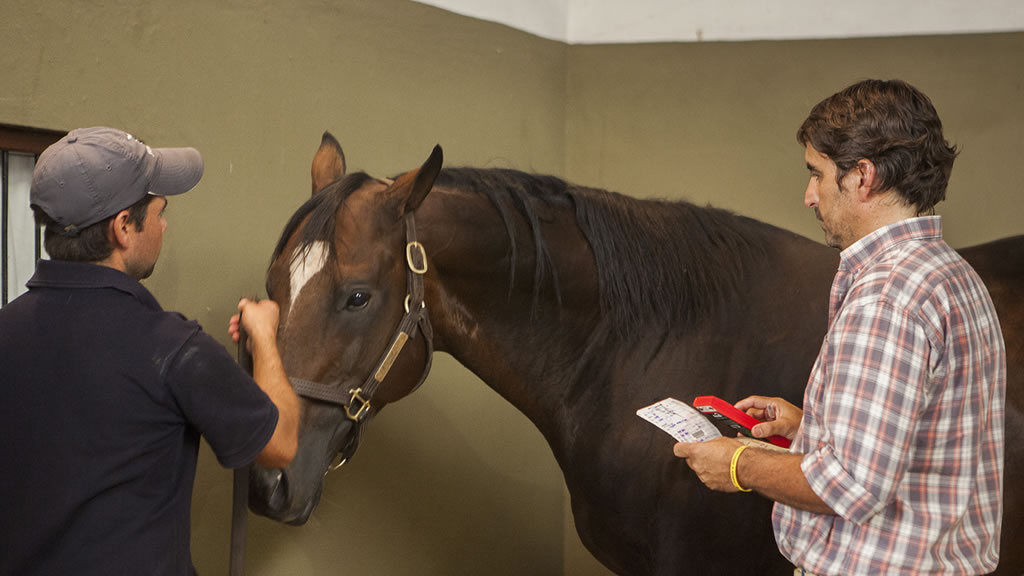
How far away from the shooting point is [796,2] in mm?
3494

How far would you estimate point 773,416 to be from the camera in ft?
5.54

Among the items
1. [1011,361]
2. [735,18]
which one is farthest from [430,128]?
[1011,361]

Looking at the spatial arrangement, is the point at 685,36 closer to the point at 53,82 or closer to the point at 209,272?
the point at 209,272

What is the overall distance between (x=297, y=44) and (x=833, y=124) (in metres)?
1.98

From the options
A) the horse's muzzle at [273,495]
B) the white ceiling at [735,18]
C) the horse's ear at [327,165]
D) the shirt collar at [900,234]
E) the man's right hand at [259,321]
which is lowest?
the horse's muzzle at [273,495]

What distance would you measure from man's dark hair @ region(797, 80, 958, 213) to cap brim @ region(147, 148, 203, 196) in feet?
3.50

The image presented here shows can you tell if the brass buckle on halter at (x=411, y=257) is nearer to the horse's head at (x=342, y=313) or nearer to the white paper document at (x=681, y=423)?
the horse's head at (x=342, y=313)

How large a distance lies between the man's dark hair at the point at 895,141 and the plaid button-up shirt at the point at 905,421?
68mm

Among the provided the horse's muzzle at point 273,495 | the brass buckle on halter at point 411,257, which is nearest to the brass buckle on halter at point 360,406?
the horse's muzzle at point 273,495

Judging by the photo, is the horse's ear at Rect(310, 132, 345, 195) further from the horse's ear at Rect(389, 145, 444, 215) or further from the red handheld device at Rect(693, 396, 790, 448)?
the red handheld device at Rect(693, 396, 790, 448)

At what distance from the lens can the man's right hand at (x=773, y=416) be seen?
158 cm

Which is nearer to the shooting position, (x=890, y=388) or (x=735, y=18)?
(x=890, y=388)

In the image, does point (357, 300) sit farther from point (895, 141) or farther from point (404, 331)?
point (895, 141)

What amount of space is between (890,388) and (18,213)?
7.17 ft
